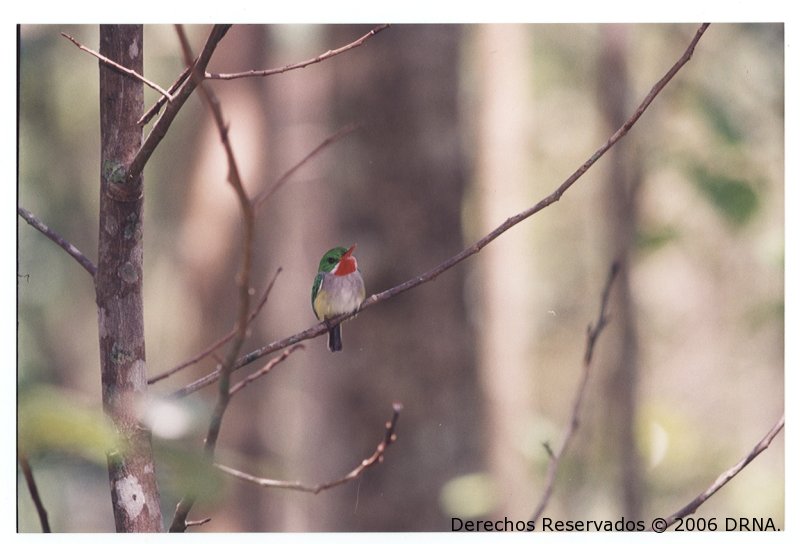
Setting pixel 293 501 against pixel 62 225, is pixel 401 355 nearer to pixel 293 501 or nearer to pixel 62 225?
pixel 293 501

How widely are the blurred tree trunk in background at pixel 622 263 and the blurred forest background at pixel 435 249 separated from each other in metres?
0.02

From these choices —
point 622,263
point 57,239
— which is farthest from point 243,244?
point 622,263

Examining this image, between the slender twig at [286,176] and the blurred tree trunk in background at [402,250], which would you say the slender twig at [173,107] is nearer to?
the slender twig at [286,176]

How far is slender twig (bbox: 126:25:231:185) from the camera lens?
4.32ft

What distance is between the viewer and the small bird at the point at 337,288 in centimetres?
264

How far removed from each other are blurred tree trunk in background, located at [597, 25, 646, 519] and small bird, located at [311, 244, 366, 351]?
1.86 metres

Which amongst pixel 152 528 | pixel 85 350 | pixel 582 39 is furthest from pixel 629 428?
pixel 85 350

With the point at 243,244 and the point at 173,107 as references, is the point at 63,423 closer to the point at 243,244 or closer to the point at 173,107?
the point at 243,244

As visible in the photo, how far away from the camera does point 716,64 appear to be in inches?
191

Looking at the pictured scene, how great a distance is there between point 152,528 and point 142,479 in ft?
0.33
